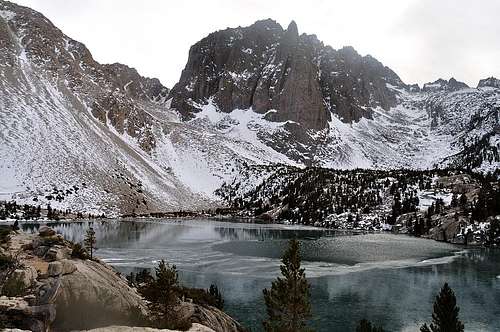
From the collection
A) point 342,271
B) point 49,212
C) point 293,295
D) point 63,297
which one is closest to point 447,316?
point 293,295

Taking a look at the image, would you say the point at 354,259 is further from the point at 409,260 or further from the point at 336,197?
the point at 336,197

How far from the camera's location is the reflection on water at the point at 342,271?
41.6 meters

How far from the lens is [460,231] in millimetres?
109625

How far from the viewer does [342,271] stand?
6244 centimetres

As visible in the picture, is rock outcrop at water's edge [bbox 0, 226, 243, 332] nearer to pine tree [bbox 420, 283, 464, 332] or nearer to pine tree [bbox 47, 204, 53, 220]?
pine tree [bbox 420, 283, 464, 332]

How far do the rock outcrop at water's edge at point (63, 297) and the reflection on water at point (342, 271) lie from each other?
16200 mm

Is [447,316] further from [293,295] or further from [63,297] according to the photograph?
[63,297]

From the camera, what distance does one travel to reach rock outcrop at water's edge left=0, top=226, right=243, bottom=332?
18.5 metres

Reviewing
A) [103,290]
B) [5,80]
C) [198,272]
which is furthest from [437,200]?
[5,80]

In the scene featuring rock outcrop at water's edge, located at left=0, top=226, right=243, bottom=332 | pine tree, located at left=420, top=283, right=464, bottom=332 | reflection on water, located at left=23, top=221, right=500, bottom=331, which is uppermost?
rock outcrop at water's edge, located at left=0, top=226, right=243, bottom=332

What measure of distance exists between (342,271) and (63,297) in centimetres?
4718

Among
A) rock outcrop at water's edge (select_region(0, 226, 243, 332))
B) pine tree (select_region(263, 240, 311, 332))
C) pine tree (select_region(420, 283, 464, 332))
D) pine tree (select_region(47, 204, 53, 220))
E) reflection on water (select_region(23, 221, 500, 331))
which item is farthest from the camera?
pine tree (select_region(47, 204, 53, 220))

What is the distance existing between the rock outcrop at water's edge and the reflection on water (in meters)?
16.2

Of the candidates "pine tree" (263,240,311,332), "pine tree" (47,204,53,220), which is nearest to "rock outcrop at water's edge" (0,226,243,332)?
"pine tree" (263,240,311,332)
